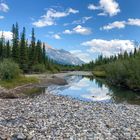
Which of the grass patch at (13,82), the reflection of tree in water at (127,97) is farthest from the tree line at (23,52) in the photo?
the reflection of tree in water at (127,97)

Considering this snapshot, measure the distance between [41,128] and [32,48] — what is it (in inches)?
4269

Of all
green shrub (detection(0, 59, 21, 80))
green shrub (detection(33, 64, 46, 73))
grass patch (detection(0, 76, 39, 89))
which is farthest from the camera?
green shrub (detection(33, 64, 46, 73))

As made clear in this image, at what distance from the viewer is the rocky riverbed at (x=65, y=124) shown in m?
21.2

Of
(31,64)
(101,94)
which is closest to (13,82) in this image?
(101,94)

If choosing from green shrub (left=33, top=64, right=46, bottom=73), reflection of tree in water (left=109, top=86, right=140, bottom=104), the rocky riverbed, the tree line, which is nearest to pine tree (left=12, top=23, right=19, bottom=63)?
the tree line

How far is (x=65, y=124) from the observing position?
24.1 m

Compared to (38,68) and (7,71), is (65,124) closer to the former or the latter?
(7,71)

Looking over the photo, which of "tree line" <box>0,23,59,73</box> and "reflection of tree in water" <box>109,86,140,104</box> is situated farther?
"tree line" <box>0,23,59,73</box>

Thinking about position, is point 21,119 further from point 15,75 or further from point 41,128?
point 15,75

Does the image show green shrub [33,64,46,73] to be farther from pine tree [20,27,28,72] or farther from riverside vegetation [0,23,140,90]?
pine tree [20,27,28,72]

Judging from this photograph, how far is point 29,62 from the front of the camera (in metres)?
126

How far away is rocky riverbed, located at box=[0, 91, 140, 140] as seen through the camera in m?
21.2

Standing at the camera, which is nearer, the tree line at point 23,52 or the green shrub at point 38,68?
the tree line at point 23,52

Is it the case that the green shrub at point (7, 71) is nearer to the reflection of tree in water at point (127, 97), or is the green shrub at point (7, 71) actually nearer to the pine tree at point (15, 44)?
the reflection of tree in water at point (127, 97)
